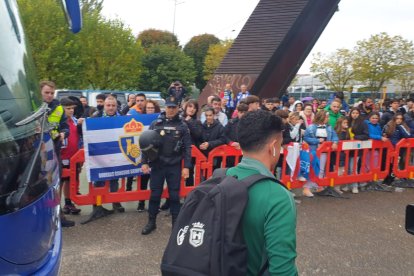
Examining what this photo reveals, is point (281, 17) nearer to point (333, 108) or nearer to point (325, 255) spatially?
point (333, 108)

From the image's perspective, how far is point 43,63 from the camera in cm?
2198

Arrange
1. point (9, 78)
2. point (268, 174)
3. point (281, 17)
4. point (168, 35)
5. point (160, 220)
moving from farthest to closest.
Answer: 1. point (168, 35)
2. point (281, 17)
3. point (160, 220)
4. point (9, 78)
5. point (268, 174)

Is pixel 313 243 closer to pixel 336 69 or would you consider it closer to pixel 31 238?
pixel 31 238

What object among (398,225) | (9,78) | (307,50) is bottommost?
(398,225)

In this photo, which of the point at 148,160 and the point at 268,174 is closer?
the point at 268,174

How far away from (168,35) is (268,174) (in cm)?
5115

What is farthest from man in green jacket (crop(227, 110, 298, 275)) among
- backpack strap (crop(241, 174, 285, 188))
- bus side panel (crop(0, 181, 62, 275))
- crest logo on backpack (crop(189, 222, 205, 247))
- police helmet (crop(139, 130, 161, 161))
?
police helmet (crop(139, 130, 161, 161))

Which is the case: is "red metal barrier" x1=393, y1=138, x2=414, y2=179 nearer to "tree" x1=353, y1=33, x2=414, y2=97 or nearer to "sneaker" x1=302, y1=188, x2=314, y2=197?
"sneaker" x1=302, y1=188, x2=314, y2=197

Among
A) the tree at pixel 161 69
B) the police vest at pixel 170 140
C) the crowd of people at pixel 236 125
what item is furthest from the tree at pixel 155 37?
the police vest at pixel 170 140

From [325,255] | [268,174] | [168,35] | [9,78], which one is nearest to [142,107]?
[325,255]

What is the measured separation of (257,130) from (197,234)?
21.9 inches

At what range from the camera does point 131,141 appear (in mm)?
5805

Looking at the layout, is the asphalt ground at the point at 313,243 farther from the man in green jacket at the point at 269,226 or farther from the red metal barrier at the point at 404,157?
the man in green jacket at the point at 269,226

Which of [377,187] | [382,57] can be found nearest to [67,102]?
[377,187]
